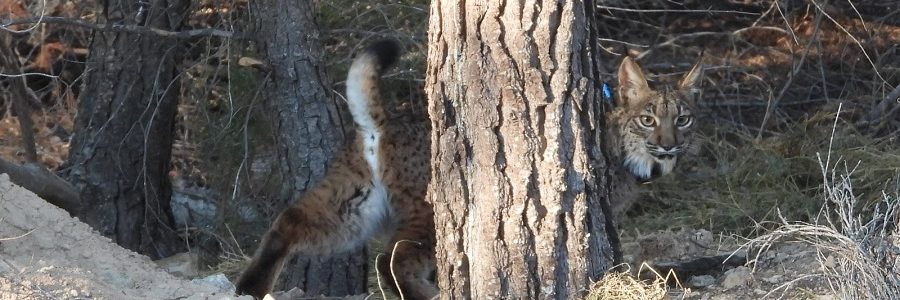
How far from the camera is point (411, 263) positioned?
5.14m

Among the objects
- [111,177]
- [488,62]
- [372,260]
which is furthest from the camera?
[111,177]

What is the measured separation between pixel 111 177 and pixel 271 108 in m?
1.61

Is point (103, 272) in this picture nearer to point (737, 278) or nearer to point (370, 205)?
point (370, 205)

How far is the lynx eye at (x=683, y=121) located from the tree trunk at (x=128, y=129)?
2497 millimetres

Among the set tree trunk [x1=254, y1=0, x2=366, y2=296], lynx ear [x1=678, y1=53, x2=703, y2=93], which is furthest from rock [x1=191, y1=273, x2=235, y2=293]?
lynx ear [x1=678, y1=53, x2=703, y2=93]

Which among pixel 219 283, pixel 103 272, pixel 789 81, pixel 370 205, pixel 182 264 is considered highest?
pixel 789 81

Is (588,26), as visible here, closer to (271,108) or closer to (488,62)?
(488,62)

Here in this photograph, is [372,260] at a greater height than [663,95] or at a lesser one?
lesser

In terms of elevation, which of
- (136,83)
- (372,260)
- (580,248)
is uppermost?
(136,83)

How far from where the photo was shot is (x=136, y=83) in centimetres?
691

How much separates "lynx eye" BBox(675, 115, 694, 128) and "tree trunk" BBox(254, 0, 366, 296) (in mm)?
1577

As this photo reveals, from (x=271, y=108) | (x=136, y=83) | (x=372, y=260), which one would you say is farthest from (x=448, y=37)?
(x=136, y=83)

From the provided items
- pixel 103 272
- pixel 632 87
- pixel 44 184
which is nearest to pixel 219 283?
pixel 103 272

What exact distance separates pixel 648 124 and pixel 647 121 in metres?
0.01
